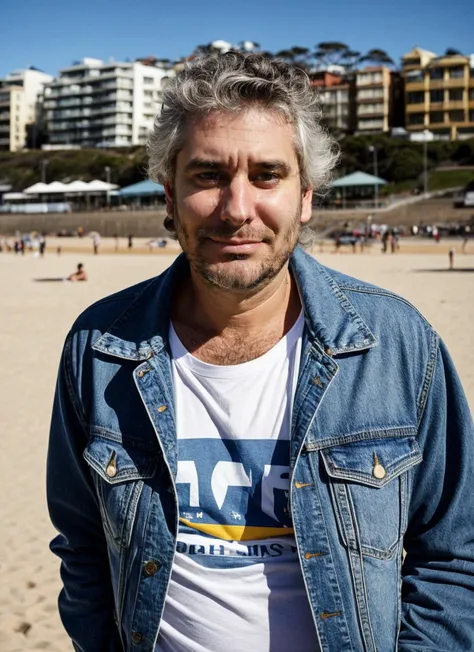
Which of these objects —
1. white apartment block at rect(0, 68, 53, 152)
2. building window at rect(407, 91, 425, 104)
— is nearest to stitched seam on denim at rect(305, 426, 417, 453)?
building window at rect(407, 91, 425, 104)

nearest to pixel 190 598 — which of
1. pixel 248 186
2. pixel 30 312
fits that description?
pixel 248 186

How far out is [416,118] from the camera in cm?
10238

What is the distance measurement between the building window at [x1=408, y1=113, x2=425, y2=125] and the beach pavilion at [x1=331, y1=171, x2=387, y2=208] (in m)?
32.2

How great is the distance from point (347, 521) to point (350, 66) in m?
128

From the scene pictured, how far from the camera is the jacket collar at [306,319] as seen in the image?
1883mm

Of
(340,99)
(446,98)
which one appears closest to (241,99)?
(446,98)

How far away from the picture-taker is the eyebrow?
187 centimetres

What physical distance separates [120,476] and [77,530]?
322mm

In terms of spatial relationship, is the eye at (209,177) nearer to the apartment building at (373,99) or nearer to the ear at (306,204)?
the ear at (306,204)

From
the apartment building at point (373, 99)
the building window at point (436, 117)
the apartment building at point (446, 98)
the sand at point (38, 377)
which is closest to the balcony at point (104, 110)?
the apartment building at point (373, 99)

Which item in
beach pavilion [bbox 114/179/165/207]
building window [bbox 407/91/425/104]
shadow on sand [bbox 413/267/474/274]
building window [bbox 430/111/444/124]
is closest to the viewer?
shadow on sand [bbox 413/267/474/274]

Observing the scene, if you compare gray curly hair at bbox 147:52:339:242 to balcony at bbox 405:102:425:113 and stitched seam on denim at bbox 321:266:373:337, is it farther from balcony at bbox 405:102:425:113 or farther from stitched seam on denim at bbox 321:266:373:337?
balcony at bbox 405:102:425:113

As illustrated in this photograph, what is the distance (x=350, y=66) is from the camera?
12169cm

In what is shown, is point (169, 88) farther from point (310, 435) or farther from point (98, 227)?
point (98, 227)
